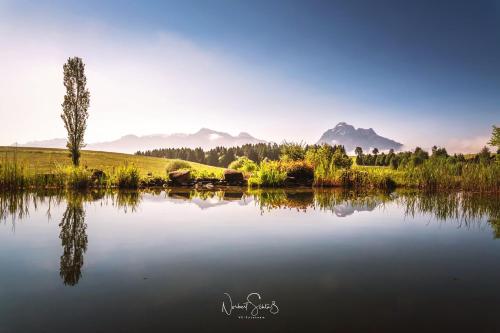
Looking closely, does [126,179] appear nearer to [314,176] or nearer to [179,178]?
[179,178]

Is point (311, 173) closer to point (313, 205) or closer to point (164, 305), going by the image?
point (313, 205)

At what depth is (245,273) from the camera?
4062 millimetres

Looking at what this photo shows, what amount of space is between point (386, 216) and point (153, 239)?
585 cm

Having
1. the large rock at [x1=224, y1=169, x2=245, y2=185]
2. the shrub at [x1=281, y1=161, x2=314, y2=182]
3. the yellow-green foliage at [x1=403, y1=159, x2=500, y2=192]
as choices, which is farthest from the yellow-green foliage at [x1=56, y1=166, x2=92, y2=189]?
the yellow-green foliage at [x1=403, y1=159, x2=500, y2=192]

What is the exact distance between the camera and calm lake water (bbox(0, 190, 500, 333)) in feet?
9.54

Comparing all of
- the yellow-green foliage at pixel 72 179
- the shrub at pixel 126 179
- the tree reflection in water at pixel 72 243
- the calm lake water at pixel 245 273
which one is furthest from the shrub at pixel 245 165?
the calm lake water at pixel 245 273

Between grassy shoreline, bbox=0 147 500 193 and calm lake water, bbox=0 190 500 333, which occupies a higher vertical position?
grassy shoreline, bbox=0 147 500 193

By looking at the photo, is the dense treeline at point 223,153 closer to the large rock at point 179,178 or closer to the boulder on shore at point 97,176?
the large rock at point 179,178

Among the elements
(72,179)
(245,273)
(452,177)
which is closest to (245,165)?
(72,179)

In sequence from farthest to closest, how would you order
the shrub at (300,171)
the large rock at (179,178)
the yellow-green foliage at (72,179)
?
the shrub at (300,171), the large rock at (179,178), the yellow-green foliage at (72,179)

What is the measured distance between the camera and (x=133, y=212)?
852 centimetres

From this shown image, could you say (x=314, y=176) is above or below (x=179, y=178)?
above

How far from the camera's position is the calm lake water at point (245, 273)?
2.91 m

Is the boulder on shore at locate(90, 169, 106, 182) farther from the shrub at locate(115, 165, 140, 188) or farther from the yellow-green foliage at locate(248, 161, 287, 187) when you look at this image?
the yellow-green foliage at locate(248, 161, 287, 187)
